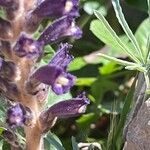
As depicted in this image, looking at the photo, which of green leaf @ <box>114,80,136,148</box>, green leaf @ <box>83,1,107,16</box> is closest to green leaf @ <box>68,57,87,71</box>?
green leaf @ <box>83,1,107,16</box>

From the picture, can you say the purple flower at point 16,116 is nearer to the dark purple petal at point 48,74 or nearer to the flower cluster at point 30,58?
the flower cluster at point 30,58

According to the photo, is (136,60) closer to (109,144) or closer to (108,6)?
(109,144)

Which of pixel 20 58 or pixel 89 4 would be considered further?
pixel 89 4

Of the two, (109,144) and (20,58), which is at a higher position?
(20,58)

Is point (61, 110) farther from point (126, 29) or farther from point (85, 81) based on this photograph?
point (85, 81)

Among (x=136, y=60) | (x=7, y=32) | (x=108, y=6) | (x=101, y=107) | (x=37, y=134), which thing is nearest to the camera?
(x=7, y=32)

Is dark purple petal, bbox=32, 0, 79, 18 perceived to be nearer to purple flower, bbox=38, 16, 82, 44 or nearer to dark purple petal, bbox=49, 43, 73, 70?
purple flower, bbox=38, 16, 82, 44

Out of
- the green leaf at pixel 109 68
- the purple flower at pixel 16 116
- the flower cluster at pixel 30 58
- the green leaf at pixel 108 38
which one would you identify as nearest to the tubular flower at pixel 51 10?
the flower cluster at pixel 30 58

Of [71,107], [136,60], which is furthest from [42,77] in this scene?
[136,60]
